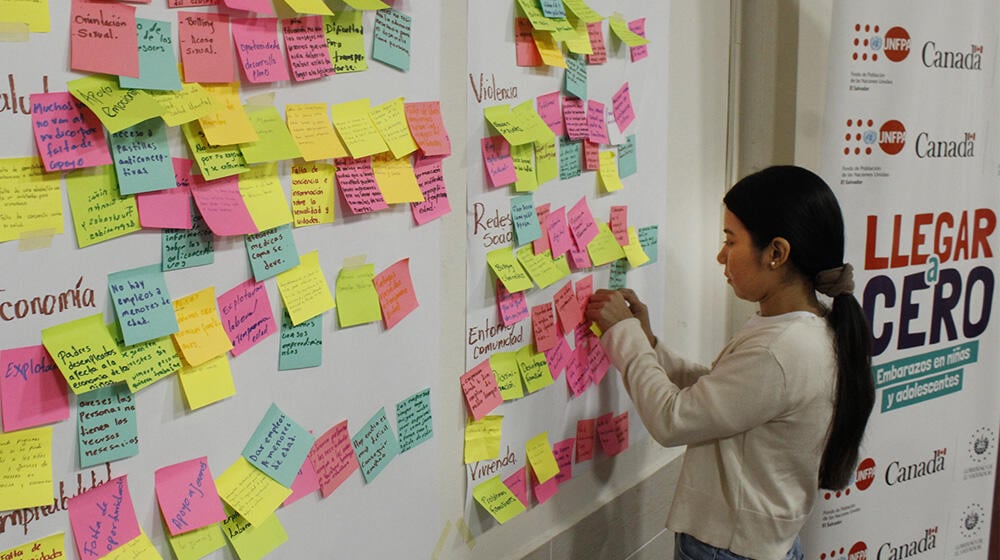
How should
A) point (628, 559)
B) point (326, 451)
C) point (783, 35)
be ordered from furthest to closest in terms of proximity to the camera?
point (783, 35) < point (628, 559) < point (326, 451)

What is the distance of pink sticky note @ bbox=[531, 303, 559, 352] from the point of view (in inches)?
66.3

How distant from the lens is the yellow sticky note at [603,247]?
1839 millimetres

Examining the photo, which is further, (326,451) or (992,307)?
(992,307)

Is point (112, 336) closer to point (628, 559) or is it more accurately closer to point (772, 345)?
point (772, 345)

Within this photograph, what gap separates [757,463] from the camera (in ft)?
5.51

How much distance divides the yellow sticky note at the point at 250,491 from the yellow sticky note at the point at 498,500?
0.49m

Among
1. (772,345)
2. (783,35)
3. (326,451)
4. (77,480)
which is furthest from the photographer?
(783,35)

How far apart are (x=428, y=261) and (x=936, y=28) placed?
169 centimetres

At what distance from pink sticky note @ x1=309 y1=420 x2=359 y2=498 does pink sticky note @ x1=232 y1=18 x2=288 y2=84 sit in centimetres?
47

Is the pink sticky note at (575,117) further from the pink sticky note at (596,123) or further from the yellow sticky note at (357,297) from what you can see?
the yellow sticky note at (357,297)

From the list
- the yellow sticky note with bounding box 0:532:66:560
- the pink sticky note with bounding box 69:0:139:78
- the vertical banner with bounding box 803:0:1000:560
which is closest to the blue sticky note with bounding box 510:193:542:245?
the pink sticky note with bounding box 69:0:139:78

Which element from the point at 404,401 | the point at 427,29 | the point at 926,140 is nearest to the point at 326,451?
the point at 404,401

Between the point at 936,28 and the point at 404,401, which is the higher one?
the point at 936,28

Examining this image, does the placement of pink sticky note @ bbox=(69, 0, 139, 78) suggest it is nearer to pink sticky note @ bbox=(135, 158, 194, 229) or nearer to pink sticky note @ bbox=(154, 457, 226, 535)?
pink sticky note @ bbox=(135, 158, 194, 229)
